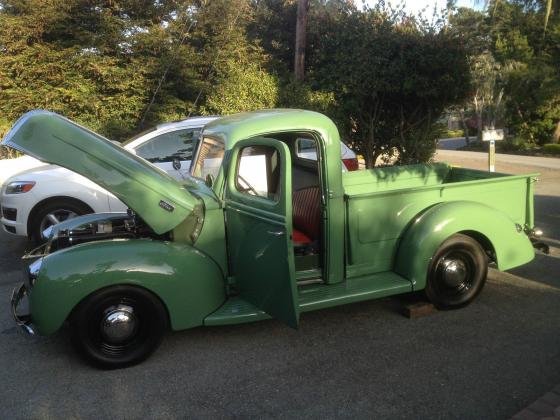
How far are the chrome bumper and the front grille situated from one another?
321 centimetres

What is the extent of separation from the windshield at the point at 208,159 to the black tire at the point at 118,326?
1.19 meters

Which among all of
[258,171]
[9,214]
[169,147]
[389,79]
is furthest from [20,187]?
[389,79]

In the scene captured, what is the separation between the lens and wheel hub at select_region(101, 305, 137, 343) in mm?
3664

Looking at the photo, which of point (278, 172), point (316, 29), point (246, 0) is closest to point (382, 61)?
point (316, 29)

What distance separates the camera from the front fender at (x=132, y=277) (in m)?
3.49

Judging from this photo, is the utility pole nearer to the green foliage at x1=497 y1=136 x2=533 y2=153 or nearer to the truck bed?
the truck bed

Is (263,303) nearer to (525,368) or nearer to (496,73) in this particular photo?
(525,368)

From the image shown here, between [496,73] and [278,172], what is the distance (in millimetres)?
26730

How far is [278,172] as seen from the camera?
382cm

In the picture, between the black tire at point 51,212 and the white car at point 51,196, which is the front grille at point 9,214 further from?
the black tire at point 51,212

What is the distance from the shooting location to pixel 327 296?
405cm

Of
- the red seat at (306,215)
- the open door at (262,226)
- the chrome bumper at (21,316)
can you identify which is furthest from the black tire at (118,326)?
the red seat at (306,215)

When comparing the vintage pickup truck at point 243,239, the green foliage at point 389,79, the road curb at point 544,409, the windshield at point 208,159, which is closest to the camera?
the road curb at point 544,409

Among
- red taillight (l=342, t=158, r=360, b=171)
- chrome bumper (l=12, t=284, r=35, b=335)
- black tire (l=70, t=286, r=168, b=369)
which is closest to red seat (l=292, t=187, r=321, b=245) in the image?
black tire (l=70, t=286, r=168, b=369)
